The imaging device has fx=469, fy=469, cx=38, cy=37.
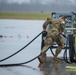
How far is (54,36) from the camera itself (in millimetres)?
14898

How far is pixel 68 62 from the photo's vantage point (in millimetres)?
15164

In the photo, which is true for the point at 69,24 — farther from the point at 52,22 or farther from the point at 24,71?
the point at 24,71

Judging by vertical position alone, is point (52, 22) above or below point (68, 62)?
above

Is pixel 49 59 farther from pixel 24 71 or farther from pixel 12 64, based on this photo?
pixel 24 71

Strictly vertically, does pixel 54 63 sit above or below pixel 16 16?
above

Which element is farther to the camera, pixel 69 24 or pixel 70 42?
pixel 69 24

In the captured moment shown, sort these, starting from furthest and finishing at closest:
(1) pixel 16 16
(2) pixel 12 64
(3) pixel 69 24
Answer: (1) pixel 16 16 → (3) pixel 69 24 → (2) pixel 12 64

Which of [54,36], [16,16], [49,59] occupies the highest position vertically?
[54,36]

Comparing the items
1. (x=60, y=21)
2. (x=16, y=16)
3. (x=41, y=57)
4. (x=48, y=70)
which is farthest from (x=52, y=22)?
(x=16, y=16)

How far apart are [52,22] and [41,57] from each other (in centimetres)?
119

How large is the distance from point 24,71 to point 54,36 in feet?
7.55

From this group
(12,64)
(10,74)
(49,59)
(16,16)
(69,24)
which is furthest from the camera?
(16,16)

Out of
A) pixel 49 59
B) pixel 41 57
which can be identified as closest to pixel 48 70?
pixel 41 57

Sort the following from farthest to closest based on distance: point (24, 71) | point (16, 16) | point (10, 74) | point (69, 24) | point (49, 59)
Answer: point (16, 16) → point (69, 24) → point (49, 59) → point (24, 71) → point (10, 74)
